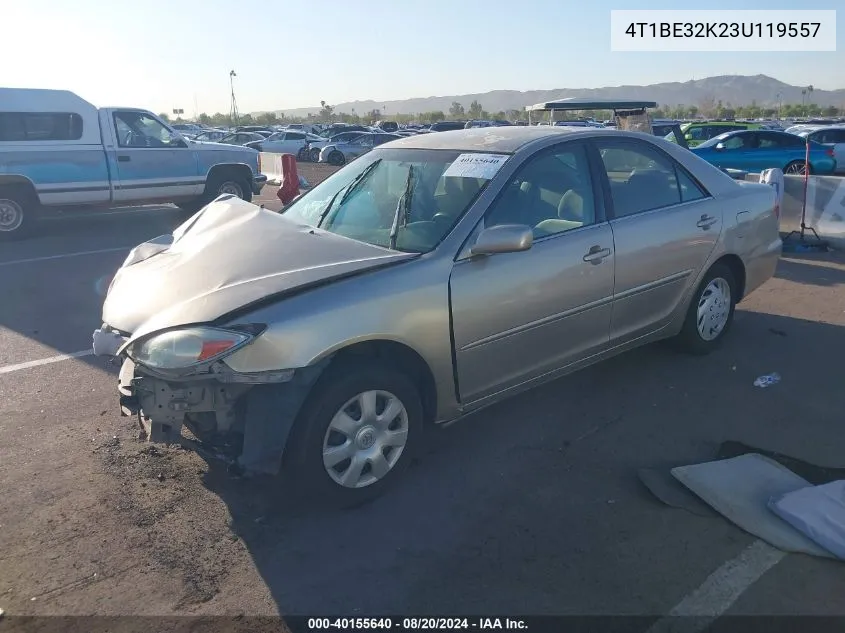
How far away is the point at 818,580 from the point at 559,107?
5897 mm

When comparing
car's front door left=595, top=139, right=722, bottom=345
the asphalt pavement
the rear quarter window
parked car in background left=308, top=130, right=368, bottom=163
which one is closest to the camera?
the asphalt pavement

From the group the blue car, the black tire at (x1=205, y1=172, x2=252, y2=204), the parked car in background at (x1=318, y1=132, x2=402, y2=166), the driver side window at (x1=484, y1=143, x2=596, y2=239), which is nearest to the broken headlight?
the driver side window at (x1=484, y1=143, x2=596, y2=239)

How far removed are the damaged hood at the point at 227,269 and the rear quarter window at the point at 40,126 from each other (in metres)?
7.92

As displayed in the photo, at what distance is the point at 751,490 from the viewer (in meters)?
3.61

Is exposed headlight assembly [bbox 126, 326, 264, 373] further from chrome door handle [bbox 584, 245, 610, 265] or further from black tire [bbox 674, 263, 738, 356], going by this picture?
black tire [bbox 674, 263, 738, 356]

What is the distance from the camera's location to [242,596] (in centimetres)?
297

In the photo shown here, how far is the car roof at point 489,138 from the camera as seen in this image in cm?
439

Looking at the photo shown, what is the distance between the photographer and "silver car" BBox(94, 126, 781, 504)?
330 centimetres

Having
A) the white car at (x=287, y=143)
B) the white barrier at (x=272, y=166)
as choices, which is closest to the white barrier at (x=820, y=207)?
the white barrier at (x=272, y=166)

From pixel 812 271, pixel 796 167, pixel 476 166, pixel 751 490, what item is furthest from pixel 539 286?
pixel 796 167

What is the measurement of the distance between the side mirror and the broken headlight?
4.09 ft

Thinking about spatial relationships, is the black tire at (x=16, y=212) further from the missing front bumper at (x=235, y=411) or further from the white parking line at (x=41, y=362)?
the missing front bumper at (x=235, y=411)

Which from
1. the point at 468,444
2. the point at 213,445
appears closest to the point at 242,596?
the point at 213,445

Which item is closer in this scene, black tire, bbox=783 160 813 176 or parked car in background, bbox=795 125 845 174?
black tire, bbox=783 160 813 176
